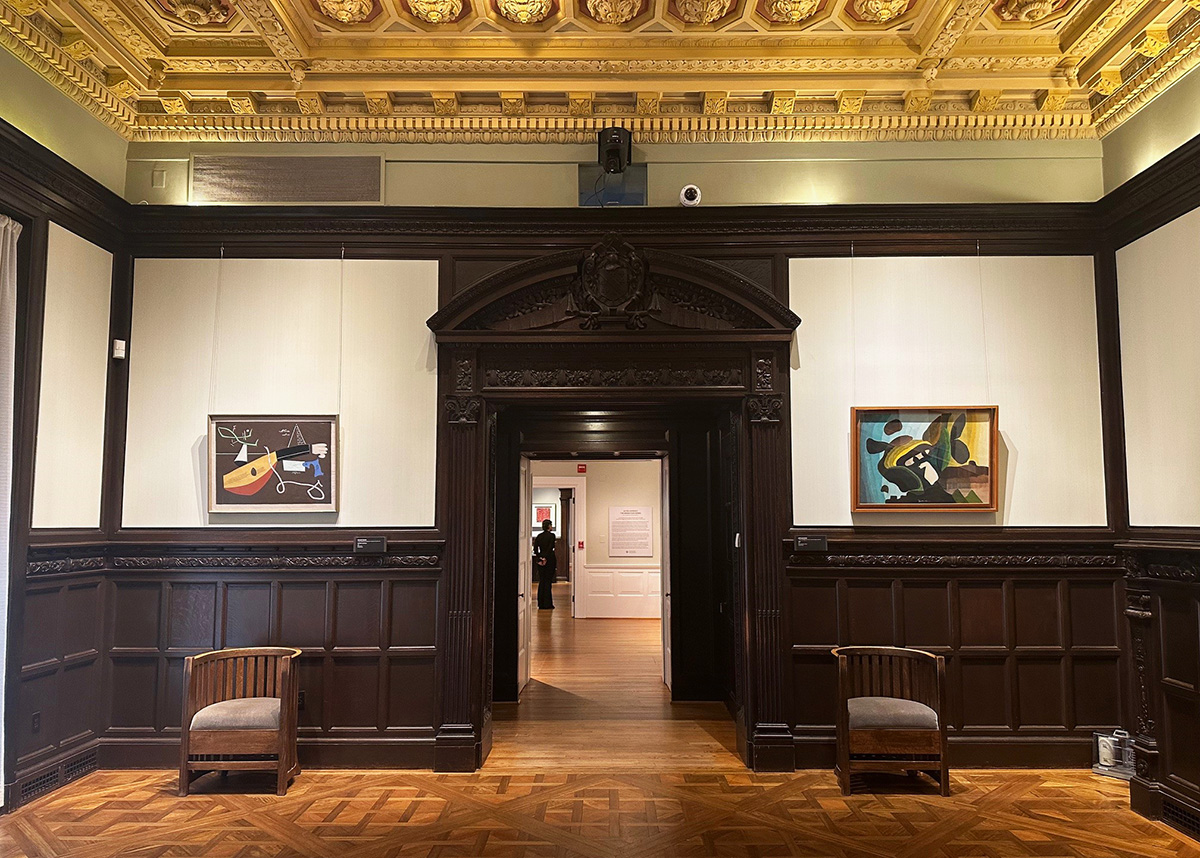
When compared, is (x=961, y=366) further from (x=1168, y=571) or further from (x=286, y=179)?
(x=286, y=179)

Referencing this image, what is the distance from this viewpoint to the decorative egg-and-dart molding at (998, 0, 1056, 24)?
A: 475 cm

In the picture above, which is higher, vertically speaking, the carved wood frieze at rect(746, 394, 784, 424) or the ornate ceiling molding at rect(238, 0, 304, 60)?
the ornate ceiling molding at rect(238, 0, 304, 60)

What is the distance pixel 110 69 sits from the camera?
5.24 m

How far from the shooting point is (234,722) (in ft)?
15.8

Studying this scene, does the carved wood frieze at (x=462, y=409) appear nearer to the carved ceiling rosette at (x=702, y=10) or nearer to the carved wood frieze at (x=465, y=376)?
the carved wood frieze at (x=465, y=376)

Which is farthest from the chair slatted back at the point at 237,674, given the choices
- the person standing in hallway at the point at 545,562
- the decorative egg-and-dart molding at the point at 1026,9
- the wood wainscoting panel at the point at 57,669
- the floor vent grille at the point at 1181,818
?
the person standing in hallway at the point at 545,562

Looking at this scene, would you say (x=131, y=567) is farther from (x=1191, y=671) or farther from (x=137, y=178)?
(x=1191, y=671)

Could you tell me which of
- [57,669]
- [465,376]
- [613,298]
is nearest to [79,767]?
[57,669]

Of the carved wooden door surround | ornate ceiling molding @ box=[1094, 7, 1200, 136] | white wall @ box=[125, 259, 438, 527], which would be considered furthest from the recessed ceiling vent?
ornate ceiling molding @ box=[1094, 7, 1200, 136]

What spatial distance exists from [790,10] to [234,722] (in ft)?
17.8

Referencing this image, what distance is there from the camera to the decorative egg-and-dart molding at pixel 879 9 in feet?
15.8

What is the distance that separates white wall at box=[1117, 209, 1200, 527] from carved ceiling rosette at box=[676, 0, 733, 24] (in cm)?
303

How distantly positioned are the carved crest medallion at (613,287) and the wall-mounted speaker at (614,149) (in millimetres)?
506

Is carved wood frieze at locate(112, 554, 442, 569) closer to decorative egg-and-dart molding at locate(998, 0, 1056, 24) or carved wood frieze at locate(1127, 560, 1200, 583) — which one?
carved wood frieze at locate(1127, 560, 1200, 583)
